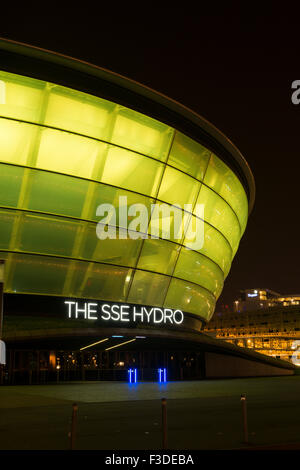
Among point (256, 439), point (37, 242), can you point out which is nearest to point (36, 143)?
point (37, 242)

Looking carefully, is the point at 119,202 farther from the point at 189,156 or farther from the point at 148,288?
the point at 148,288

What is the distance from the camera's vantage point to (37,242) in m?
27.0

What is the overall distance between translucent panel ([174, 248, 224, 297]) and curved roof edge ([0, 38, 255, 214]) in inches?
260

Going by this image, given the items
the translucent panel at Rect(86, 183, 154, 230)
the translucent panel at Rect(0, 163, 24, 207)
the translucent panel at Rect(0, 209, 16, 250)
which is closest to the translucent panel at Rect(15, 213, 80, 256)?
the translucent panel at Rect(0, 209, 16, 250)

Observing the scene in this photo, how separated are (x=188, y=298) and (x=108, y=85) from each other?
15.4m

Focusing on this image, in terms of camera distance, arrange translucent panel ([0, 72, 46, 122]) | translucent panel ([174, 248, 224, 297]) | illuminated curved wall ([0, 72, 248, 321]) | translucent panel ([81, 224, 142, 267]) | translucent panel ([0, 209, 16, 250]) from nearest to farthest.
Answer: translucent panel ([0, 72, 46, 122])
illuminated curved wall ([0, 72, 248, 321])
translucent panel ([0, 209, 16, 250])
translucent panel ([81, 224, 142, 267])
translucent panel ([174, 248, 224, 297])

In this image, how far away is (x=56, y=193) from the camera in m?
26.6

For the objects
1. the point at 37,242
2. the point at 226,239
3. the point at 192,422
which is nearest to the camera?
the point at 192,422

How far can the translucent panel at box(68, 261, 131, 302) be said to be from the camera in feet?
95.0

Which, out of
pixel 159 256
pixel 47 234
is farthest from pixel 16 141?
pixel 159 256

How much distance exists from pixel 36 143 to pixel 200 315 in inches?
752

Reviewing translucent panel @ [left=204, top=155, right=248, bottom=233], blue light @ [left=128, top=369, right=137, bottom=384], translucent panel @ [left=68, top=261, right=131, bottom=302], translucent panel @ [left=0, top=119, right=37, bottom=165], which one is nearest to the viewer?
translucent panel @ [left=0, top=119, right=37, bottom=165]

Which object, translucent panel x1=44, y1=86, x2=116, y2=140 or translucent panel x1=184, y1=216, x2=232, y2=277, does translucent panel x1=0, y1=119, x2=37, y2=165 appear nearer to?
translucent panel x1=44, y1=86, x2=116, y2=140

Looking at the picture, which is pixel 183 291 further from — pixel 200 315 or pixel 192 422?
pixel 192 422
